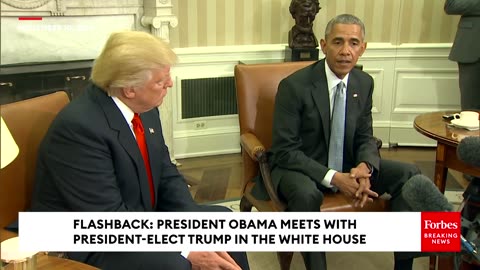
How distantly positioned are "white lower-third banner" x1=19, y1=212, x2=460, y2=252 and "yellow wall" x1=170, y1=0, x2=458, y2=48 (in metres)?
2.69

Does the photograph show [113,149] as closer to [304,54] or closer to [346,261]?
[346,261]

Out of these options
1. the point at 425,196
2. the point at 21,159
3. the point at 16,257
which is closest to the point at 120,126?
the point at 21,159

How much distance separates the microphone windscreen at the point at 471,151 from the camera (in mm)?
1273

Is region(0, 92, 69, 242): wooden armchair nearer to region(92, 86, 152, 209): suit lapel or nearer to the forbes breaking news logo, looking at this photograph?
region(92, 86, 152, 209): suit lapel

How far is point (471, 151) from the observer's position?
1.28 metres

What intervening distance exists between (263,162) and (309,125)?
25cm

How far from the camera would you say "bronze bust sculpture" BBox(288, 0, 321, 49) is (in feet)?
→ 12.6

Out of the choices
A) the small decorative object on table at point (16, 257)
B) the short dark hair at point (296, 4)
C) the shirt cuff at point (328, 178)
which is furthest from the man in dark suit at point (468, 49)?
the small decorative object on table at point (16, 257)

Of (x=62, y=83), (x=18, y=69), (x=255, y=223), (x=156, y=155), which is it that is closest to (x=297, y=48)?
(x=62, y=83)

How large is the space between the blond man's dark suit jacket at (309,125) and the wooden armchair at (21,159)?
3.13 ft

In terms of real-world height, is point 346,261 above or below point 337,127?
below

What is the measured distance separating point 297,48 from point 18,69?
1.85 m

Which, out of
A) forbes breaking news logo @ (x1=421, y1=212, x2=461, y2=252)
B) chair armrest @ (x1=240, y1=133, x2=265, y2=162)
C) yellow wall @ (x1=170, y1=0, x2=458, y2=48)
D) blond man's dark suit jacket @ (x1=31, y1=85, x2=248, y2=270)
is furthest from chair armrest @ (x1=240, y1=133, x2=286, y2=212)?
yellow wall @ (x1=170, y1=0, x2=458, y2=48)

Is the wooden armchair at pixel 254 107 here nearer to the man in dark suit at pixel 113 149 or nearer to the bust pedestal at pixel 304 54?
the man in dark suit at pixel 113 149
